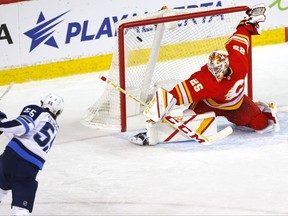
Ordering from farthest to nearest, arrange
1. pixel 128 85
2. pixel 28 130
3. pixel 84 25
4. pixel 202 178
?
1. pixel 84 25
2. pixel 128 85
3. pixel 202 178
4. pixel 28 130

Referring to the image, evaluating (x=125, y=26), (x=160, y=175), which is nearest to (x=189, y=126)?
(x=160, y=175)

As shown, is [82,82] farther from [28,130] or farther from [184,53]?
[28,130]

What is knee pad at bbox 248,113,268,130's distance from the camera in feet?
20.3

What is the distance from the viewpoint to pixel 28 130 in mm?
4797

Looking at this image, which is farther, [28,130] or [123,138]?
[123,138]

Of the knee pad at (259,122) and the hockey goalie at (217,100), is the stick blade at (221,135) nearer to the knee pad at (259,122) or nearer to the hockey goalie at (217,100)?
the hockey goalie at (217,100)

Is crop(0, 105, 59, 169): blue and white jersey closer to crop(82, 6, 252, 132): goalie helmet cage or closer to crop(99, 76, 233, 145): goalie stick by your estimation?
crop(99, 76, 233, 145): goalie stick

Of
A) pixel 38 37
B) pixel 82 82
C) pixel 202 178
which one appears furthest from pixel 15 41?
pixel 202 178

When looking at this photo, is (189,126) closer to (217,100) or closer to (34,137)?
(217,100)

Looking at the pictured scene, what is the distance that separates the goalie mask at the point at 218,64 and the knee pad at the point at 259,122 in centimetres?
40

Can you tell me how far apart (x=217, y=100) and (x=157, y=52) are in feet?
1.97

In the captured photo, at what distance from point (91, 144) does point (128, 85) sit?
49 centimetres

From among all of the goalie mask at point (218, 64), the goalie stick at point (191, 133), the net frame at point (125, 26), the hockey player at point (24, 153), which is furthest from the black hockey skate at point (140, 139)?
the hockey player at point (24, 153)

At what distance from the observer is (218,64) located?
589 centimetres
